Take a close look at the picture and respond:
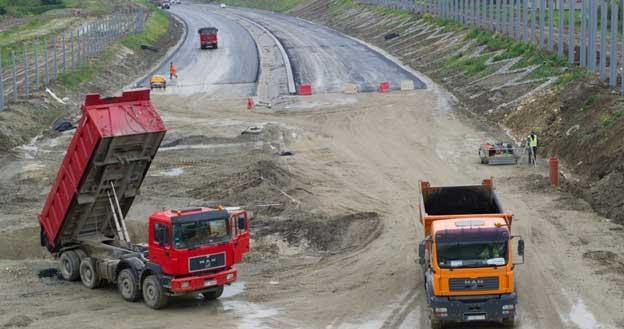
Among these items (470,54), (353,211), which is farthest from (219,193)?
(470,54)

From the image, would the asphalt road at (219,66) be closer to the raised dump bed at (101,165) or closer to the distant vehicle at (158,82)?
the distant vehicle at (158,82)

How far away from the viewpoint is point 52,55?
76000mm

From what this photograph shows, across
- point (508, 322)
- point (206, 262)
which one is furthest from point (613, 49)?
point (206, 262)

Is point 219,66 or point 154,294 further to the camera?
point 219,66

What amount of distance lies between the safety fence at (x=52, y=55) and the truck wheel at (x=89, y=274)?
26012mm

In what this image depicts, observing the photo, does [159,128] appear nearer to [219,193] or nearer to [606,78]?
[219,193]

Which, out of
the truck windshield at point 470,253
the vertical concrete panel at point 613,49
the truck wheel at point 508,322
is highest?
the vertical concrete panel at point 613,49

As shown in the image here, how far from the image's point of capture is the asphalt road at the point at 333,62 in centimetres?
6962

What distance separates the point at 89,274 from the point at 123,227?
156 centimetres

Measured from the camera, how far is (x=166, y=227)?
24141mm

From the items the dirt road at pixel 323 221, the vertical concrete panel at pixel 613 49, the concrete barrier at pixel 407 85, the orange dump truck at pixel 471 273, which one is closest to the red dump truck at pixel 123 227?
the dirt road at pixel 323 221

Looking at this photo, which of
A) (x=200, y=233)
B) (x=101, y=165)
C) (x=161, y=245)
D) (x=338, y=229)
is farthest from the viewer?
(x=338, y=229)

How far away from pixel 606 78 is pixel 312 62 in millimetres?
33068

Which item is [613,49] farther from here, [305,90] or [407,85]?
[305,90]
